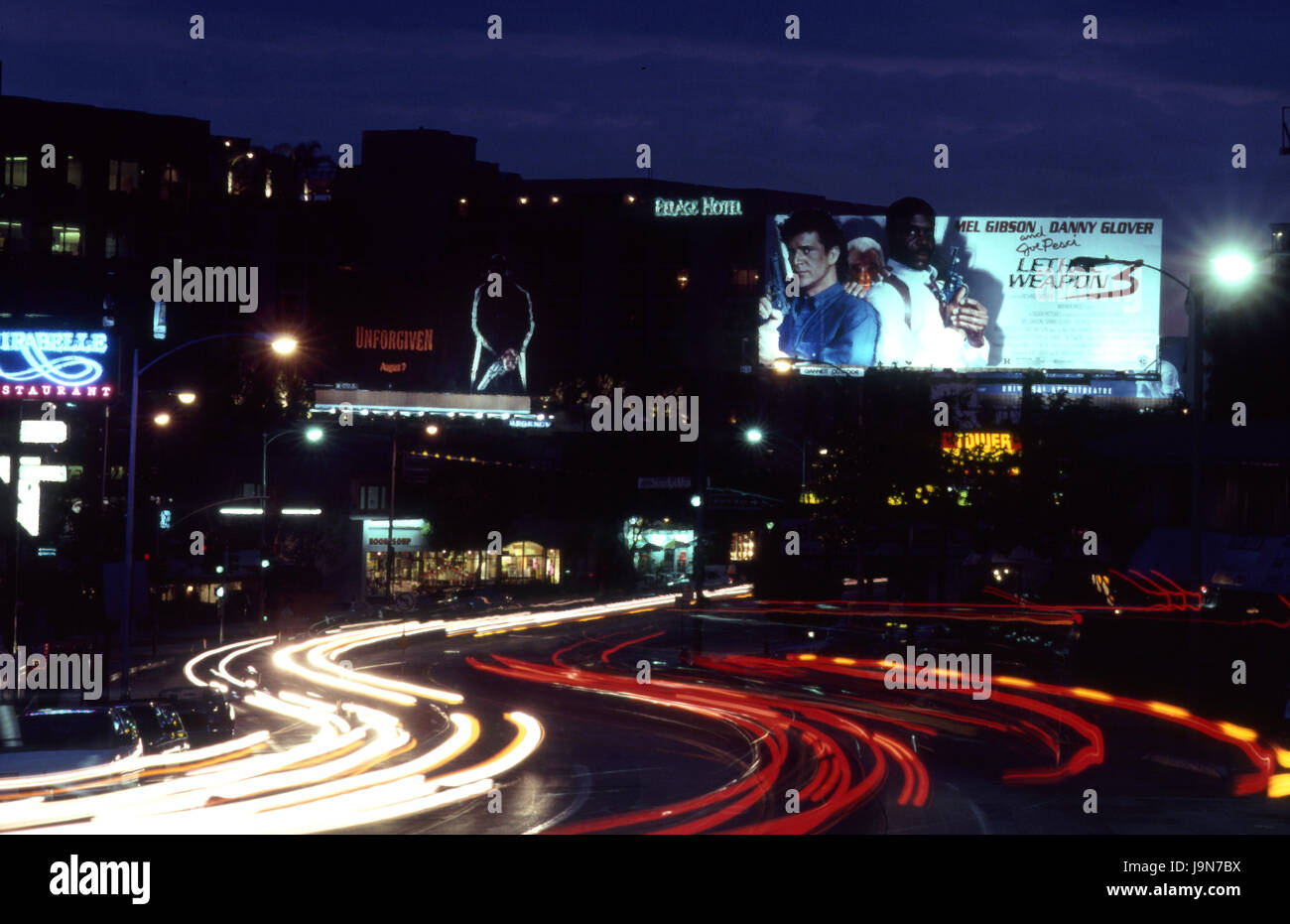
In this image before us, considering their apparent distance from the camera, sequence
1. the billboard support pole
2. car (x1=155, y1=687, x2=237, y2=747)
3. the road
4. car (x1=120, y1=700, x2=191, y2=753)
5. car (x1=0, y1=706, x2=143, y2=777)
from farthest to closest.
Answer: the billboard support pole, car (x1=155, y1=687, x2=237, y2=747), car (x1=120, y1=700, x2=191, y2=753), the road, car (x1=0, y1=706, x2=143, y2=777)

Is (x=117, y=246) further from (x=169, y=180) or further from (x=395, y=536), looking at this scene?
(x=395, y=536)

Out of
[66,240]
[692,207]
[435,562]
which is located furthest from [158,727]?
[692,207]

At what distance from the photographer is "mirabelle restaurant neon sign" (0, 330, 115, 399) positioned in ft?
121

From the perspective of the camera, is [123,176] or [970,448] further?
[123,176]

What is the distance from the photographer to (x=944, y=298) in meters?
86.3

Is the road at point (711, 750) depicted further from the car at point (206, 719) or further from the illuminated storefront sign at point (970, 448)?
the illuminated storefront sign at point (970, 448)

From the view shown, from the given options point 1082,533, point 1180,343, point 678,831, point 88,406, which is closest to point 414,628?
point 88,406

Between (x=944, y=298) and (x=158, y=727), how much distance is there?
6952 cm

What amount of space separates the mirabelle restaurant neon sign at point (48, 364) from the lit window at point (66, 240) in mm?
66698

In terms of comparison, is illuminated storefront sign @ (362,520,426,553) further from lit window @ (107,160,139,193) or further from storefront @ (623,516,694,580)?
lit window @ (107,160,139,193)

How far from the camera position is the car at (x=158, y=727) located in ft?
74.1

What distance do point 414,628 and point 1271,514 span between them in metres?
29.7

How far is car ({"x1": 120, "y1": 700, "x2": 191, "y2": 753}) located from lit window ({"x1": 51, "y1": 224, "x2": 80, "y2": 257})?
8254 centimetres

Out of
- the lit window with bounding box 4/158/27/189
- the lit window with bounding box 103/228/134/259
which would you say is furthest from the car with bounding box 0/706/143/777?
the lit window with bounding box 103/228/134/259
